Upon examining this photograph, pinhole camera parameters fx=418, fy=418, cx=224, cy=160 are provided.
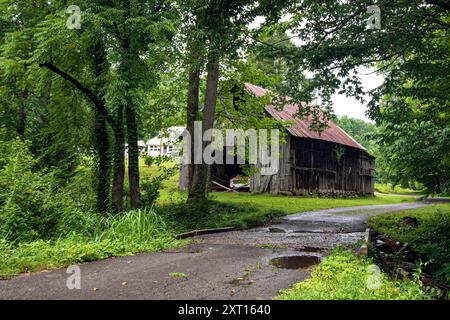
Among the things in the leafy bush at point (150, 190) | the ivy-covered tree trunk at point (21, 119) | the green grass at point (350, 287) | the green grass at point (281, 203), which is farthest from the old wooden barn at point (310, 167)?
the green grass at point (350, 287)

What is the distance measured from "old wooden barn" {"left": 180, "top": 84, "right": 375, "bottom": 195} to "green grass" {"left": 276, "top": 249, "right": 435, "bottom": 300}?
67.2 ft

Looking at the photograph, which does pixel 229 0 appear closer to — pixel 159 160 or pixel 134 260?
pixel 134 260

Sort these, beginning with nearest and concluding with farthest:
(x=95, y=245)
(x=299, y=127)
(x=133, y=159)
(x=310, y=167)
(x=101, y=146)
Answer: (x=95, y=245) < (x=133, y=159) < (x=101, y=146) < (x=299, y=127) < (x=310, y=167)

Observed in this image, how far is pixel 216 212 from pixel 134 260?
317 inches

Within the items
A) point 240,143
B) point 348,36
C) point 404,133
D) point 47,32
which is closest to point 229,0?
point 348,36

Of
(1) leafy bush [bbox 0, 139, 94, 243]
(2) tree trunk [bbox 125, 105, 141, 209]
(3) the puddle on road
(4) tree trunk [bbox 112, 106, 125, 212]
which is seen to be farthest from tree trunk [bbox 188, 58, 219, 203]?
(3) the puddle on road

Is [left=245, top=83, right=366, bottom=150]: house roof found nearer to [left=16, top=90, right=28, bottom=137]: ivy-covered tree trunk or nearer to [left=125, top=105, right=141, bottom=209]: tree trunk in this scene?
[left=125, top=105, right=141, bottom=209]: tree trunk

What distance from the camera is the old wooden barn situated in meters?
28.6

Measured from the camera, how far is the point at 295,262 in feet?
27.4

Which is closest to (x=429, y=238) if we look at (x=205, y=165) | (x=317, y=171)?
(x=205, y=165)

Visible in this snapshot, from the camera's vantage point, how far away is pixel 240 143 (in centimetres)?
2180

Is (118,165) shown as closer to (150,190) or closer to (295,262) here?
(150,190)

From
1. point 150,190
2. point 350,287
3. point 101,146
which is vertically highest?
point 101,146

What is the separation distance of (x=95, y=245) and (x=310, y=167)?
24.2 m
